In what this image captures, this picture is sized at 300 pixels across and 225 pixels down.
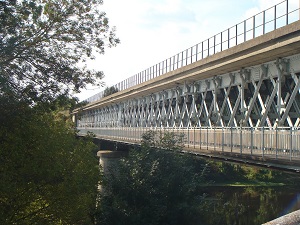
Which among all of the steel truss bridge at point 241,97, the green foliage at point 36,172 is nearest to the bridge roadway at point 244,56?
the steel truss bridge at point 241,97

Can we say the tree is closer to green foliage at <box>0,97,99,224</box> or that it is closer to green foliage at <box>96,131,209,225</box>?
green foliage at <box>0,97,99,224</box>

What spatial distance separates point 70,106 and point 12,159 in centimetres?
291

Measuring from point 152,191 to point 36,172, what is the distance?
9012 mm

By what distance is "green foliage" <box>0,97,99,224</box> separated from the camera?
12727 millimetres

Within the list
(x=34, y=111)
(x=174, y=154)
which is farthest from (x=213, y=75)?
(x=34, y=111)

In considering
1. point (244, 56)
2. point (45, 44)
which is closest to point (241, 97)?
point (244, 56)

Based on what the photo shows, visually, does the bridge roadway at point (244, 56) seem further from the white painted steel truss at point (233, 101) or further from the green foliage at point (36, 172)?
the green foliage at point (36, 172)

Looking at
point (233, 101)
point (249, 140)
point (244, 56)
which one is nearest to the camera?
point (249, 140)

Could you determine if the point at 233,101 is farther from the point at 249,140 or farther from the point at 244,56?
the point at 249,140

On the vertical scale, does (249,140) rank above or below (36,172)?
above

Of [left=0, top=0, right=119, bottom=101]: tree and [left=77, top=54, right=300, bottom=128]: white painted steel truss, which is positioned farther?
[left=77, top=54, right=300, bottom=128]: white painted steel truss

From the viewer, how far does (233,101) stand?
2606 cm

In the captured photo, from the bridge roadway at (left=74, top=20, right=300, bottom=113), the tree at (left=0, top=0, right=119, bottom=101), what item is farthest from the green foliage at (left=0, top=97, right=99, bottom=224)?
the bridge roadway at (left=74, top=20, right=300, bottom=113)

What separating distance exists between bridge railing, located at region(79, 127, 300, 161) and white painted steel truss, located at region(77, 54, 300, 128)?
146 cm
